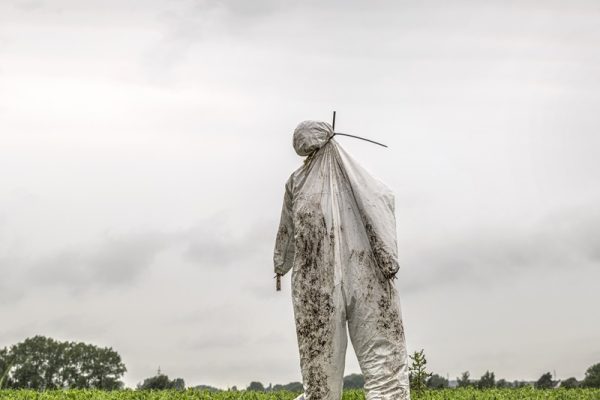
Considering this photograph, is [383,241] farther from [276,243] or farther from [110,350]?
[110,350]

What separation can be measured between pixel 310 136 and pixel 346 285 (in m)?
1.53

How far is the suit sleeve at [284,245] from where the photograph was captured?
281 inches

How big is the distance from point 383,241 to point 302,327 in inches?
43.1

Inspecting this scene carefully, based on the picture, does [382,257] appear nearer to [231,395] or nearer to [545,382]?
[231,395]

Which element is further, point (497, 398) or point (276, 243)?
point (497, 398)

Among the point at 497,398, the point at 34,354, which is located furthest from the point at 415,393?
the point at 34,354

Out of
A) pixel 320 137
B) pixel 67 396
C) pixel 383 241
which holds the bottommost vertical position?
pixel 67 396

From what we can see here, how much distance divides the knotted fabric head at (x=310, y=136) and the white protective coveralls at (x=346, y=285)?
1.09 ft

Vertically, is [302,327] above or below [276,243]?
below

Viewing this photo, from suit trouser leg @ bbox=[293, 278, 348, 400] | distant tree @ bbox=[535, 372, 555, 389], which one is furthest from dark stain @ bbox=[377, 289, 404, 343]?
distant tree @ bbox=[535, 372, 555, 389]

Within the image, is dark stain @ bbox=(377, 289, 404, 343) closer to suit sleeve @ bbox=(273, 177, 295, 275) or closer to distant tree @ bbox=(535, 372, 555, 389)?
suit sleeve @ bbox=(273, 177, 295, 275)

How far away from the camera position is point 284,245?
720 cm

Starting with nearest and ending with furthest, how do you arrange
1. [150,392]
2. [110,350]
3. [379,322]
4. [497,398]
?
[379,322] → [497,398] → [150,392] → [110,350]

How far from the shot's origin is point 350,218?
663cm
